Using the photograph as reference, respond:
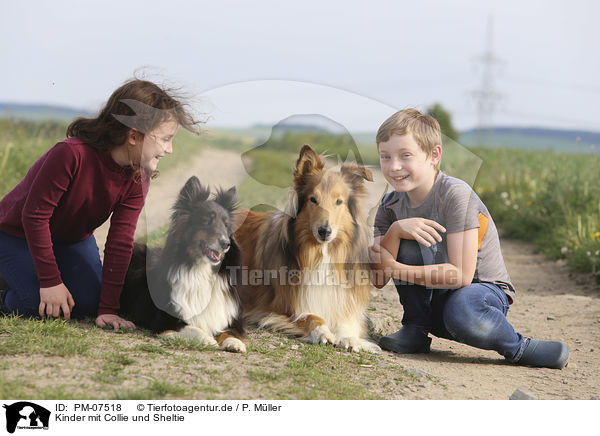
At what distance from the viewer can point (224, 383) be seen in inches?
121

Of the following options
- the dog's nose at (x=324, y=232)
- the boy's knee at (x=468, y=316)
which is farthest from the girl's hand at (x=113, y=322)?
the boy's knee at (x=468, y=316)

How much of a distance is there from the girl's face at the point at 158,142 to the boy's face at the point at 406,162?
53.5 inches

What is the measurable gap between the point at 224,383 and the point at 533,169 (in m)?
11.9

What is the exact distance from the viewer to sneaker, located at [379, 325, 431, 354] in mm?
4242

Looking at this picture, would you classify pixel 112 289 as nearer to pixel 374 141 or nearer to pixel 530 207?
pixel 374 141

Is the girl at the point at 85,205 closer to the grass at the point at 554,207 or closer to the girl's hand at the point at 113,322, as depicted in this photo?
the girl's hand at the point at 113,322

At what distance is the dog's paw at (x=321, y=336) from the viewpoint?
4211 mm

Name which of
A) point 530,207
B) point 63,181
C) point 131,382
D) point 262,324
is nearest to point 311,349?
point 262,324

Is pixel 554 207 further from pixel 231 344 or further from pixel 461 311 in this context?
pixel 231 344

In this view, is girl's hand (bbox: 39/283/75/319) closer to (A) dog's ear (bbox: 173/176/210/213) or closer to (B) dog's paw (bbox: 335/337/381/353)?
(A) dog's ear (bbox: 173/176/210/213)

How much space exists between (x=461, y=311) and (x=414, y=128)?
1.28m

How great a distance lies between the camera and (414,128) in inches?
147

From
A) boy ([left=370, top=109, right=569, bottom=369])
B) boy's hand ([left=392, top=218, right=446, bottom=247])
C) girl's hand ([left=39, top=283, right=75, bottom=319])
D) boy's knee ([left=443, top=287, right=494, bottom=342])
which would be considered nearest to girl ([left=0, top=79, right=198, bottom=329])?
girl's hand ([left=39, top=283, right=75, bottom=319])
